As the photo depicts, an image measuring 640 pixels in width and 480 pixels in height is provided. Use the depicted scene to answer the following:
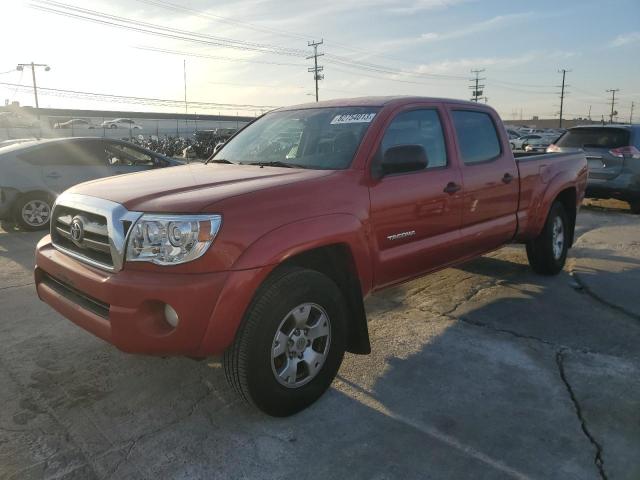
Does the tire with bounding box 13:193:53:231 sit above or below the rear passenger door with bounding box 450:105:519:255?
below

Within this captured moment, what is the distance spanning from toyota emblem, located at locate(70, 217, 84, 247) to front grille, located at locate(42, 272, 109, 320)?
28 centimetres

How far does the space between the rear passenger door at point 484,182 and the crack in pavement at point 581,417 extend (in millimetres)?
1159

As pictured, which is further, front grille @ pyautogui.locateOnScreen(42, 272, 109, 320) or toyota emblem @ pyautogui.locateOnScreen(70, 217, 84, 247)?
toyota emblem @ pyautogui.locateOnScreen(70, 217, 84, 247)

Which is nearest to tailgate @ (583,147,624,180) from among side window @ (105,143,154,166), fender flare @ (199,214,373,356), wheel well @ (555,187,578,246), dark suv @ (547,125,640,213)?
dark suv @ (547,125,640,213)

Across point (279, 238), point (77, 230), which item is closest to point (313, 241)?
point (279, 238)

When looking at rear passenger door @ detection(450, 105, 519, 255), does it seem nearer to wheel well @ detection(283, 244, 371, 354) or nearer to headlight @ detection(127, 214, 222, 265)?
wheel well @ detection(283, 244, 371, 354)

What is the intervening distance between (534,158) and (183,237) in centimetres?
409

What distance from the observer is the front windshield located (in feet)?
11.8

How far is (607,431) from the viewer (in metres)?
2.87

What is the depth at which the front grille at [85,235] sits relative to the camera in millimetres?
2854

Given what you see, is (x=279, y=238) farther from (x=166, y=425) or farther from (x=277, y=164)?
(x=166, y=425)

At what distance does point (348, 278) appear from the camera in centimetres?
330

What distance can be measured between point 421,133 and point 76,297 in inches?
106

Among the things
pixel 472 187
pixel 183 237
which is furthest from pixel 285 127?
pixel 183 237
